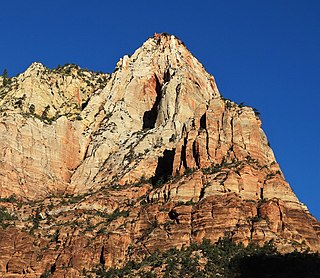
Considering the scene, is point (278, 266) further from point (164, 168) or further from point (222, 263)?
point (164, 168)

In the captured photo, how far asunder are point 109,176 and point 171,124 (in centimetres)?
1450

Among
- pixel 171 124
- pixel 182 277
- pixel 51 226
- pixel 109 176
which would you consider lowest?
pixel 182 277

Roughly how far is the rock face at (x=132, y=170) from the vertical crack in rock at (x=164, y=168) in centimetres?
26

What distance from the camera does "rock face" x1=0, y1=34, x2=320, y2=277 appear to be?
11325 cm

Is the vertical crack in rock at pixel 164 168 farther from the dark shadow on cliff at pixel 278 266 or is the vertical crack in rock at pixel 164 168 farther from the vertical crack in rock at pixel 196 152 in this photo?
the dark shadow on cliff at pixel 278 266

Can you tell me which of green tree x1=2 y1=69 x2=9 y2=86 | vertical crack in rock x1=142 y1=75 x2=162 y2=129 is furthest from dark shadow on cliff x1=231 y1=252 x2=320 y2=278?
green tree x1=2 y1=69 x2=9 y2=86

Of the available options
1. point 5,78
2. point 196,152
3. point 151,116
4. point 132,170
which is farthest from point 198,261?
point 5,78

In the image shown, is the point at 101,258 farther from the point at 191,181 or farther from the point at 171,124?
the point at 171,124

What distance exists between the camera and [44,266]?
113m

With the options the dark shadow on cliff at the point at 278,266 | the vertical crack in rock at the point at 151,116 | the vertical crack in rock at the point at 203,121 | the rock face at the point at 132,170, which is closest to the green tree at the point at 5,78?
the rock face at the point at 132,170

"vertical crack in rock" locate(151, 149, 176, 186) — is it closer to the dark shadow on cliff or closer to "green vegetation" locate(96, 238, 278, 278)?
"green vegetation" locate(96, 238, 278, 278)

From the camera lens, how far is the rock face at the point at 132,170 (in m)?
113

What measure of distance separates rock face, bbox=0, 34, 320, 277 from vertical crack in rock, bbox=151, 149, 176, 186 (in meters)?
0.26

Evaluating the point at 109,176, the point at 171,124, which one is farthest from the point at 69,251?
the point at 171,124
